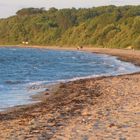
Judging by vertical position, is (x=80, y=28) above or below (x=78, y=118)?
below

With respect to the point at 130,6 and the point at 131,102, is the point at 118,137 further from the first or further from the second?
the point at 130,6

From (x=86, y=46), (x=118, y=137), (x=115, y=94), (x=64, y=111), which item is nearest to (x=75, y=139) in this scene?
(x=118, y=137)

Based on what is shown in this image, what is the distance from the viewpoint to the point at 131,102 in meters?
17.2

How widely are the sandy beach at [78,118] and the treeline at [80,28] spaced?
84629 mm

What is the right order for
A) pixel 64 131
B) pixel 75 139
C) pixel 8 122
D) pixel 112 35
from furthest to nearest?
pixel 112 35 → pixel 8 122 → pixel 64 131 → pixel 75 139

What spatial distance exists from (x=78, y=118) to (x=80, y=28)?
128m

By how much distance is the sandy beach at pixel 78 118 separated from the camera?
1189 centimetres

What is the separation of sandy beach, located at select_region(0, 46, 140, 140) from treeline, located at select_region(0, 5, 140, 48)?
84629mm

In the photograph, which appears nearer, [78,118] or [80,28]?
[78,118]

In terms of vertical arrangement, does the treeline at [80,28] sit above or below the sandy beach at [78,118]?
below

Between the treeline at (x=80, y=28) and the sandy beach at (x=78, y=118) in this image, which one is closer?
the sandy beach at (x=78, y=118)

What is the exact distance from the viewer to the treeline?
116 metres

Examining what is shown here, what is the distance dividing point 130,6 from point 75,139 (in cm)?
16805

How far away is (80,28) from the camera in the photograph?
463 ft
